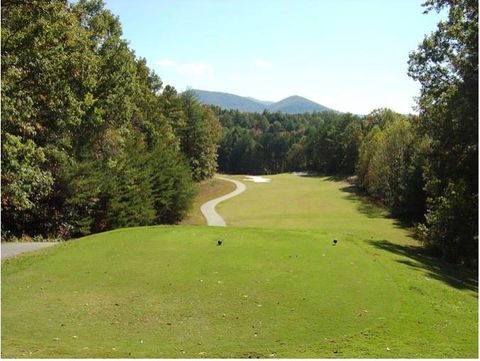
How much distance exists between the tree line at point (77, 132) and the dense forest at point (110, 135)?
0.07 meters

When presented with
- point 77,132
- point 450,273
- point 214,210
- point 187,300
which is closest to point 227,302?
point 187,300

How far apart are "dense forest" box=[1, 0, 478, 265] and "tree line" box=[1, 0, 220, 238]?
7 cm

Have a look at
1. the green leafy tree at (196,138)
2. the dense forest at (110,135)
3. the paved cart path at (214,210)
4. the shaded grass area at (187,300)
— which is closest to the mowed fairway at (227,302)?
the shaded grass area at (187,300)

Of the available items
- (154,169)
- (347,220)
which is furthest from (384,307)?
(347,220)

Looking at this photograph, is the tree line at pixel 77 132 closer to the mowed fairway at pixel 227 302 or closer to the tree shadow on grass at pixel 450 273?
the mowed fairway at pixel 227 302

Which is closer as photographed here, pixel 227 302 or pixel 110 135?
pixel 227 302

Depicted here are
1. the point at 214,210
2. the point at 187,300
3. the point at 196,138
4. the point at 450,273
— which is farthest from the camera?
the point at 196,138

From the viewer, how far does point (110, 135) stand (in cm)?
3253

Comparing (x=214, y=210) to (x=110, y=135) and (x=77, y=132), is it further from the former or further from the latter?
(x=77, y=132)

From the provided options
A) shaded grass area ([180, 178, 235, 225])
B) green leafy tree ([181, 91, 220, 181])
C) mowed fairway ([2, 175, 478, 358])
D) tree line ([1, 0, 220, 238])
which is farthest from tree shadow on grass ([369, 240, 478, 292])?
green leafy tree ([181, 91, 220, 181])

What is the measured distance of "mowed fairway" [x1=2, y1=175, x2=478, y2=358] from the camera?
9.46m

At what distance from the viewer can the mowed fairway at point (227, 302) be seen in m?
9.46

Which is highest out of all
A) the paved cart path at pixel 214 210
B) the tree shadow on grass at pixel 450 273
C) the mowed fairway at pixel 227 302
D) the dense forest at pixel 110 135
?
the dense forest at pixel 110 135

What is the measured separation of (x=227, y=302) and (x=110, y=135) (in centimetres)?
→ 2300
